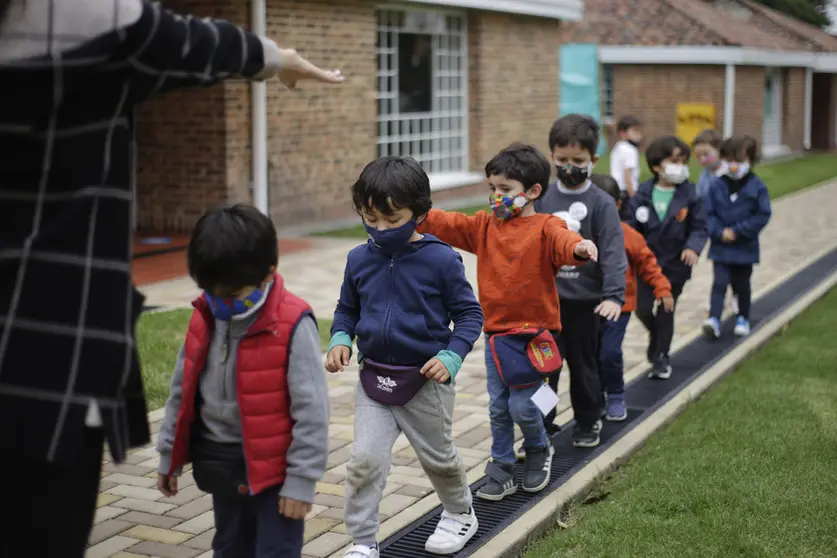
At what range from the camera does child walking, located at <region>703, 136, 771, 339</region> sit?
350 inches

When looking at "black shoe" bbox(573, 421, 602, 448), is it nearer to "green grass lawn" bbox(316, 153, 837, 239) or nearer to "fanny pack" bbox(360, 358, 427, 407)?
"fanny pack" bbox(360, 358, 427, 407)

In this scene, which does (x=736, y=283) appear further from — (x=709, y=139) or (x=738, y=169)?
(x=709, y=139)

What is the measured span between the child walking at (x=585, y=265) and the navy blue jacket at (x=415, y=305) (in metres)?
1.43

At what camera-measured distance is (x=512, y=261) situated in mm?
4992

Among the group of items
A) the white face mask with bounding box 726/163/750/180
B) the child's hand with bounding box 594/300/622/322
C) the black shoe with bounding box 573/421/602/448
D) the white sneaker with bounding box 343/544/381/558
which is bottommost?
the black shoe with bounding box 573/421/602/448

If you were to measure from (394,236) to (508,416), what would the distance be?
135 cm

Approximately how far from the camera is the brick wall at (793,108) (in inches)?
1499

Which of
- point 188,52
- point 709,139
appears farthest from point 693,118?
point 188,52

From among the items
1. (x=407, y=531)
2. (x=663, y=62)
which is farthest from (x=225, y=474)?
(x=663, y=62)

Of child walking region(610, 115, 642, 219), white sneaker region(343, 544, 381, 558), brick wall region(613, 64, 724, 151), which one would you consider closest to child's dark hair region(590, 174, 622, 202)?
white sneaker region(343, 544, 381, 558)

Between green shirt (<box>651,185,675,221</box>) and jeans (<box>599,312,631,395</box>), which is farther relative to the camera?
green shirt (<box>651,185,675,221</box>)

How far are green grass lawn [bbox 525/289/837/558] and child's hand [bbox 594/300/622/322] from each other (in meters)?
0.76

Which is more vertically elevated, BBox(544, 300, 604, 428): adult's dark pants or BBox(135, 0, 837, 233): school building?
BBox(135, 0, 837, 233): school building

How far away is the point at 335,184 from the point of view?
1580 centimetres
